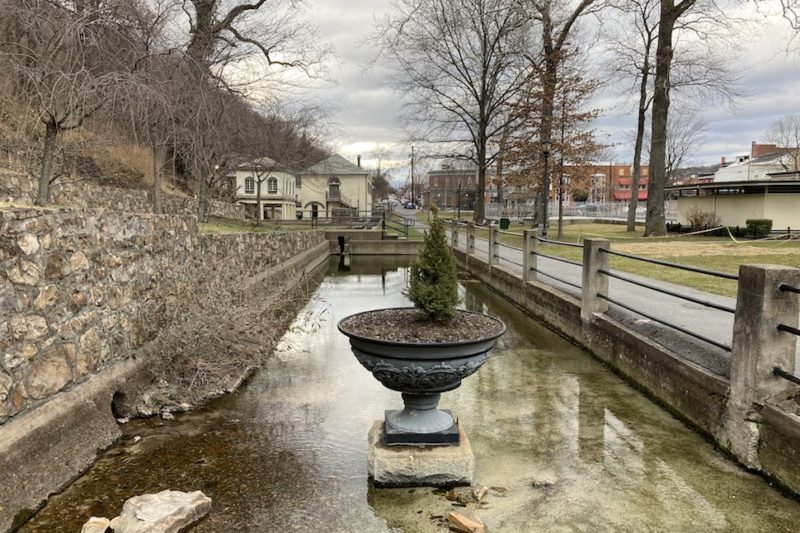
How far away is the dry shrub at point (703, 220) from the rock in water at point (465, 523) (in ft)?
89.2

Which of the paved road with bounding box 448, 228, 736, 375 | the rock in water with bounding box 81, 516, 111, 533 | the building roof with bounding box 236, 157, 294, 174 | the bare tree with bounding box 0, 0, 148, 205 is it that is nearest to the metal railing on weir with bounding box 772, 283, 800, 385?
the paved road with bounding box 448, 228, 736, 375

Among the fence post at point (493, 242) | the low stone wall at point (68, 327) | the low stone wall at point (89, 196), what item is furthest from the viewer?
the fence post at point (493, 242)

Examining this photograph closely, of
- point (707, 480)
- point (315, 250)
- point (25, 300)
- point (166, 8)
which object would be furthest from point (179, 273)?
point (315, 250)

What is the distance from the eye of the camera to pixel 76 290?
14.2 feet

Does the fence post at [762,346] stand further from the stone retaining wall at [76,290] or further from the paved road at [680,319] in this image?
the stone retaining wall at [76,290]

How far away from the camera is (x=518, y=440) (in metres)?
4.54

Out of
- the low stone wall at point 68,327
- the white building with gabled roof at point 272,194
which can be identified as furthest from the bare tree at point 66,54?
the white building with gabled roof at point 272,194

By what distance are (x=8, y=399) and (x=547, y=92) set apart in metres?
28.0

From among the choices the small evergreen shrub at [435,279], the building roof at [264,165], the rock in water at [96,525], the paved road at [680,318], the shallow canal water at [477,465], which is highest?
the building roof at [264,165]

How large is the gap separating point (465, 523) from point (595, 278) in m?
4.88

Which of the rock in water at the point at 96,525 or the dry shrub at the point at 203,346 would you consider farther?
the dry shrub at the point at 203,346

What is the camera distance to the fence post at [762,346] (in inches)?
154

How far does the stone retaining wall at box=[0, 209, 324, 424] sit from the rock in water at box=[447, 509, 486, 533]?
2.67 meters

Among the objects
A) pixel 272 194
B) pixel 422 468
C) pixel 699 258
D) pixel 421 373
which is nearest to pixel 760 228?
pixel 699 258
